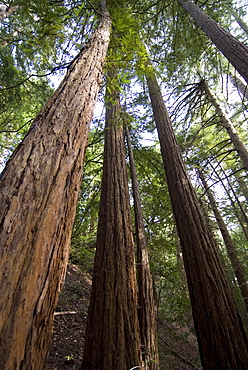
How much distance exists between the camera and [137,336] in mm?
2648

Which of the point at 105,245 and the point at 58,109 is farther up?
the point at 58,109

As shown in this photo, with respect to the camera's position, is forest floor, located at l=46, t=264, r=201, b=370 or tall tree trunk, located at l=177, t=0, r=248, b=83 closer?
forest floor, located at l=46, t=264, r=201, b=370

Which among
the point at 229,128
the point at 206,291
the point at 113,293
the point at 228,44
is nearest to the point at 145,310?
the point at 113,293

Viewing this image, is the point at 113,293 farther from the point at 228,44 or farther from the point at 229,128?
the point at 228,44

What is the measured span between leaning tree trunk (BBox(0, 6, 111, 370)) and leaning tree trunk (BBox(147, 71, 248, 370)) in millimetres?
2698

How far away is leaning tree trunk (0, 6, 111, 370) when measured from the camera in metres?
0.77

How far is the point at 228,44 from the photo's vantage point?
4.38m

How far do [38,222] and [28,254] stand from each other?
17cm

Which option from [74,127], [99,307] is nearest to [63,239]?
[74,127]

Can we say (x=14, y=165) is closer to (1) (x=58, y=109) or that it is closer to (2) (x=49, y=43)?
(1) (x=58, y=109)

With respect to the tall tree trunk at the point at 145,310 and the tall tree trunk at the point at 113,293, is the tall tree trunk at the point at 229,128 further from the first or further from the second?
the tall tree trunk at the point at 113,293

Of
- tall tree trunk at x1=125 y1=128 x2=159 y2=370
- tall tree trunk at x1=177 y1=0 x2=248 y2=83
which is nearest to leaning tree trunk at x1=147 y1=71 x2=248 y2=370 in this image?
tall tree trunk at x1=125 y1=128 x2=159 y2=370

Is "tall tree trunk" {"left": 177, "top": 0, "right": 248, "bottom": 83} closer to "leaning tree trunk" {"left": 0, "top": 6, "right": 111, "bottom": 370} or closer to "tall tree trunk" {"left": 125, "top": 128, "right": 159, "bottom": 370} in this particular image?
"tall tree trunk" {"left": 125, "top": 128, "right": 159, "bottom": 370}

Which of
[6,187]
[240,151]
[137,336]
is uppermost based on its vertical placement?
[240,151]
